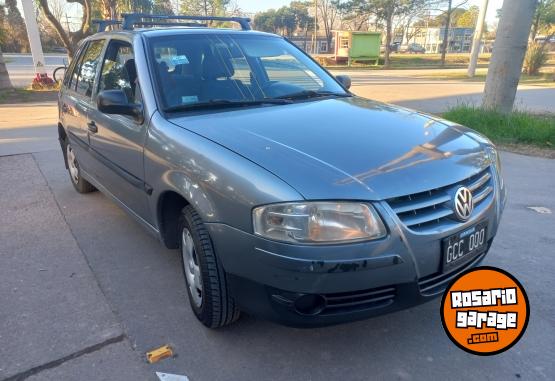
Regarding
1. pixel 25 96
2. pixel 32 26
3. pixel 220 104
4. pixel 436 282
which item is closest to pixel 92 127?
pixel 220 104

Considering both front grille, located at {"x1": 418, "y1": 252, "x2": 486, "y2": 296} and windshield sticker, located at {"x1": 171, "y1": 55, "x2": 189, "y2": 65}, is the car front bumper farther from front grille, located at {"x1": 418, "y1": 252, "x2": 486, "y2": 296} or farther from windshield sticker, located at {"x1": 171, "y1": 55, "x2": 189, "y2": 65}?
windshield sticker, located at {"x1": 171, "y1": 55, "x2": 189, "y2": 65}

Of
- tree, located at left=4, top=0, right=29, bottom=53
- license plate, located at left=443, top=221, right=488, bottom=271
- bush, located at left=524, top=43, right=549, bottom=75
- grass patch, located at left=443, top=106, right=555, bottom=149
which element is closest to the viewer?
license plate, located at left=443, top=221, right=488, bottom=271

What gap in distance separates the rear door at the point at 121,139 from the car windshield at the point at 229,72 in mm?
243

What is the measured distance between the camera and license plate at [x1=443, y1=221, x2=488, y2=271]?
2184mm

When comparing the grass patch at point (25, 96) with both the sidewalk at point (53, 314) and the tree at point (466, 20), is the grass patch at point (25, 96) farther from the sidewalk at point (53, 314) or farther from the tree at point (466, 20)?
the tree at point (466, 20)

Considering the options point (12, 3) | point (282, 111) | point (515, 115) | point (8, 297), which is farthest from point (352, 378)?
point (12, 3)

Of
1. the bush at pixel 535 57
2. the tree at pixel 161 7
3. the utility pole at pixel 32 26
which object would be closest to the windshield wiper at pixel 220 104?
the utility pole at pixel 32 26

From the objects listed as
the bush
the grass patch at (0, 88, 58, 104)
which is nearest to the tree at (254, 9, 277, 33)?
the bush

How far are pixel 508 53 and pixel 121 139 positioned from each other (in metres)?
7.23

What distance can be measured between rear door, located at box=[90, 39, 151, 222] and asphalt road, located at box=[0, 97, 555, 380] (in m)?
0.51

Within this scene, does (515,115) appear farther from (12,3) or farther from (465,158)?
(12,3)

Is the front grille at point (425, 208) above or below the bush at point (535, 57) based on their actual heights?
above

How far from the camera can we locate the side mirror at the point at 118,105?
2.96 metres

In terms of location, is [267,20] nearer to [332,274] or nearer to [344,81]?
[344,81]
